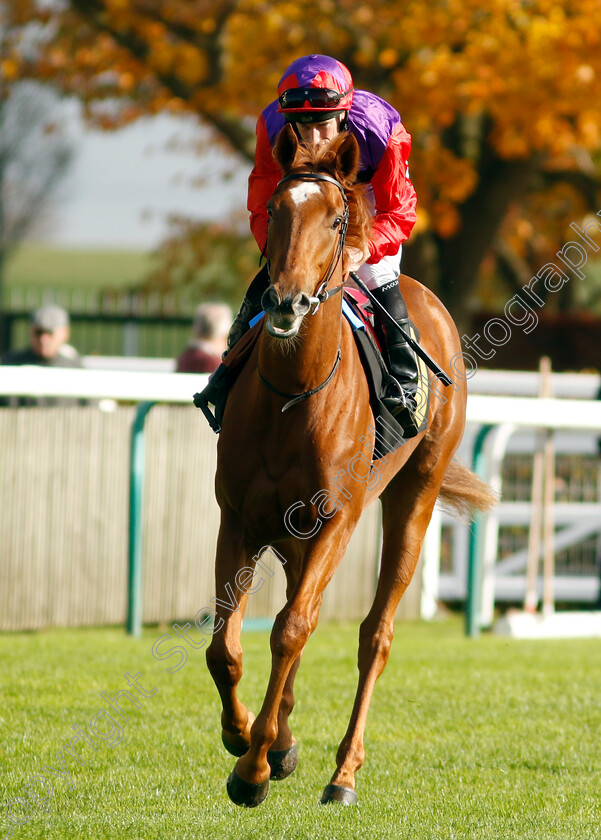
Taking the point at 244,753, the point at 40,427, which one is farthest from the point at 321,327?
the point at 40,427

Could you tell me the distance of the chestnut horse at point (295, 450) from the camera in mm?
3586

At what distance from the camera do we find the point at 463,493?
548 centimetres

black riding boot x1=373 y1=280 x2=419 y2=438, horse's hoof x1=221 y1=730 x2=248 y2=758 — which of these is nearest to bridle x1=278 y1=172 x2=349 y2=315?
black riding boot x1=373 y1=280 x2=419 y2=438

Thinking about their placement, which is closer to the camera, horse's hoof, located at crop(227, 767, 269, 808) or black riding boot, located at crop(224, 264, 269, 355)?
horse's hoof, located at crop(227, 767, 269, 808)

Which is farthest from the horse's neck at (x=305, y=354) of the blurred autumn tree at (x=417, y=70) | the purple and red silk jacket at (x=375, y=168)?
the blurred autumn tree at (x=417, y=70)

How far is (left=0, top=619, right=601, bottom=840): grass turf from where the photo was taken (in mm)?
3646

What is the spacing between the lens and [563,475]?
9539 mm

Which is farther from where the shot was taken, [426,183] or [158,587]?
[426,183]

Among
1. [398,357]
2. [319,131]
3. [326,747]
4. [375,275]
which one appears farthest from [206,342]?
[319,131]

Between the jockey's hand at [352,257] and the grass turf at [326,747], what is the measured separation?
1796mm

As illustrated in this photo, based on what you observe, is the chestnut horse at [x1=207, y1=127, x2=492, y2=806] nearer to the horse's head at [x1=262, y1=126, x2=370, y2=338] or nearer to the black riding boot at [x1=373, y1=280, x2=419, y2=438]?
the horse's head at [x1=262, y1=126, x2=370, y2=338]

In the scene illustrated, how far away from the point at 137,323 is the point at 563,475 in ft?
23.0

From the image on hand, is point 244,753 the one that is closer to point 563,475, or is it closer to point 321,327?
point 321,327

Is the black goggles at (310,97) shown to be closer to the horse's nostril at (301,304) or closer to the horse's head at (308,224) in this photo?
the horse's head at (308,224)
